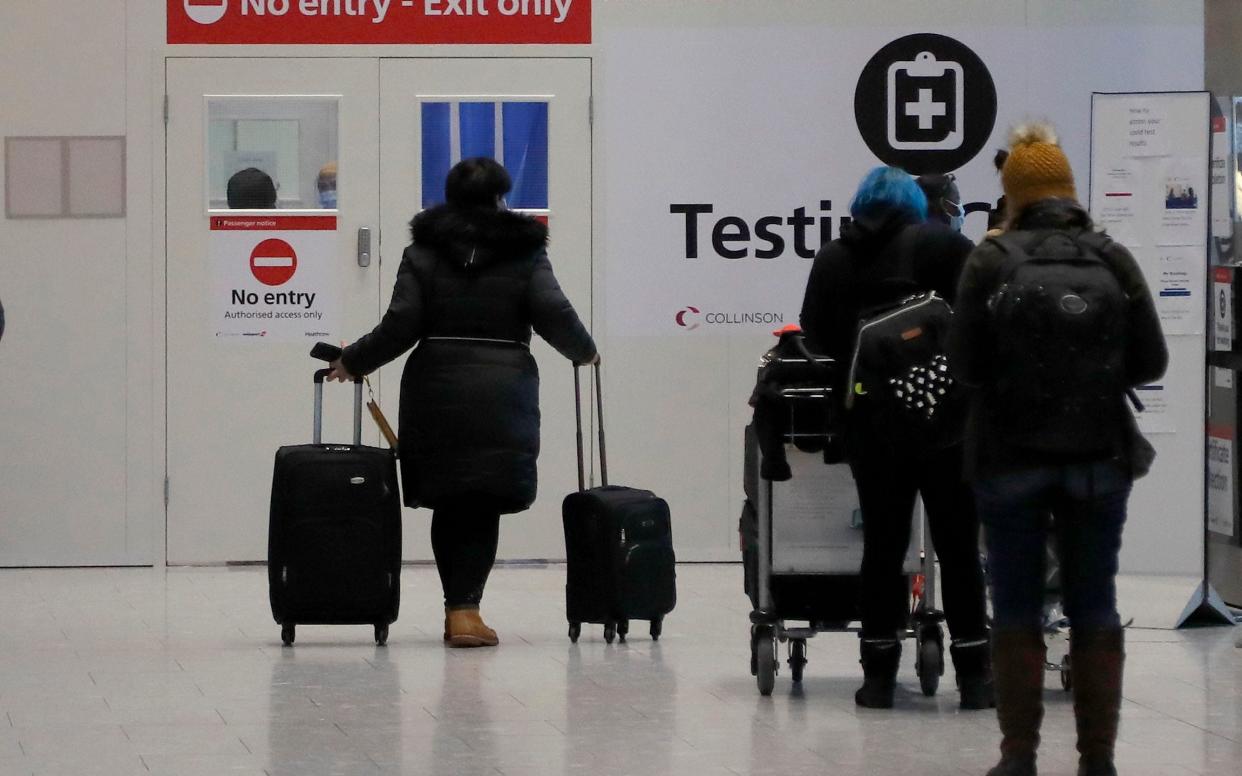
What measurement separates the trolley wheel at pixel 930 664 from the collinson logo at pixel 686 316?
366 cm

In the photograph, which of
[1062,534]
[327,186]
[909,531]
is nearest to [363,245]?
[327,186]

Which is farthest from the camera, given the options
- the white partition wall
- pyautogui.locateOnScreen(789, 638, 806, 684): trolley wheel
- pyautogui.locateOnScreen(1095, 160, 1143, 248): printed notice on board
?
the white partition wall

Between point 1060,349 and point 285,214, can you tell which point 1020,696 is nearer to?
point 1060,349

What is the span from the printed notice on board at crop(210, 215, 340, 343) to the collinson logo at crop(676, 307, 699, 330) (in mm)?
1478

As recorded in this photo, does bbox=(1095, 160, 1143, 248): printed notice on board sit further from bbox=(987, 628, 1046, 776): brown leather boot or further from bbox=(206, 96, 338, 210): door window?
bbox=(987, 628, 1046, 776): brown leather boot

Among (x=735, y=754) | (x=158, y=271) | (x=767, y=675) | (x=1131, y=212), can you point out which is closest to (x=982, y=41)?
(x=1131, y=212)

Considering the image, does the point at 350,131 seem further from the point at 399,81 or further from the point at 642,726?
the point at 642,726

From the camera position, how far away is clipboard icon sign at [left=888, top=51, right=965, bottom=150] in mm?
9188

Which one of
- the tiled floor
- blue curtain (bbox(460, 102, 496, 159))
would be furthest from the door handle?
the tiled floor

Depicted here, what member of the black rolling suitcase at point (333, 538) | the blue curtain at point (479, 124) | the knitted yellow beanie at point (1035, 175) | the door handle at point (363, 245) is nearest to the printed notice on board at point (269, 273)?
the door handle at point (363, 245)

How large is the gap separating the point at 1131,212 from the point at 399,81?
3.11m

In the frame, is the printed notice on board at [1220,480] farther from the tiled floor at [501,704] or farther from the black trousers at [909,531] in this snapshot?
the black trousers at [909,531]

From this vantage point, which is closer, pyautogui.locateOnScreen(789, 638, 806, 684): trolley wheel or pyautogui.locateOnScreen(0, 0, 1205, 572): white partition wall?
pyautogui.locateOnScreen(789, 638, 806, 684): trolley wheel

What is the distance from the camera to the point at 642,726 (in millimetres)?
5227
